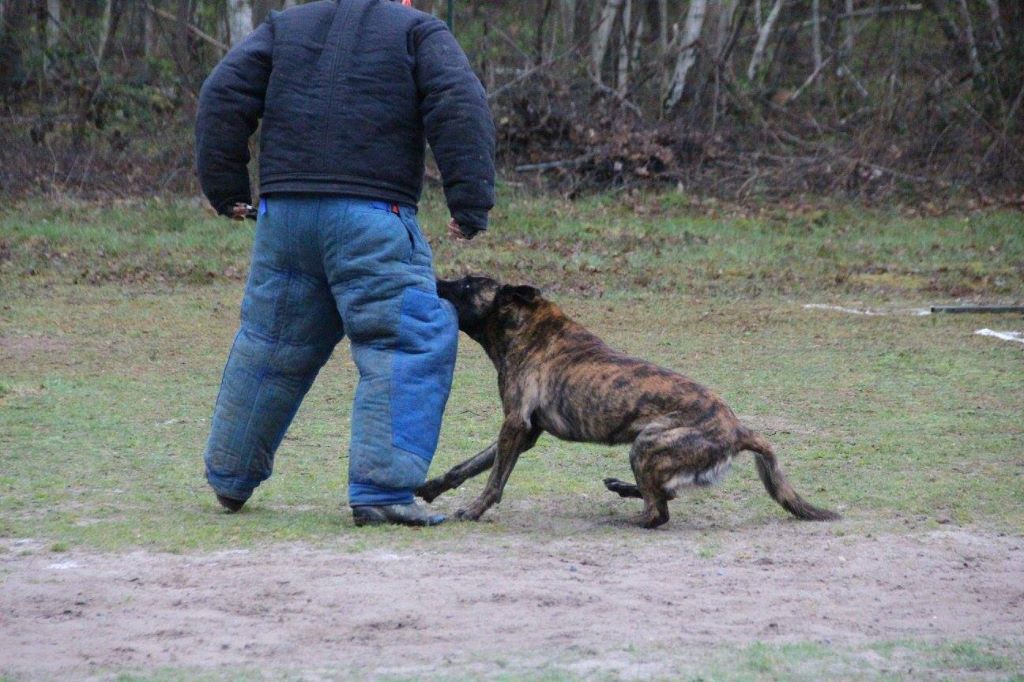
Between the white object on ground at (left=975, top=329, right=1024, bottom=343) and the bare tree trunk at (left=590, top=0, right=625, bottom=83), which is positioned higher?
the bare tree trunk at (left=590, top=0, right=625, bottom=83)

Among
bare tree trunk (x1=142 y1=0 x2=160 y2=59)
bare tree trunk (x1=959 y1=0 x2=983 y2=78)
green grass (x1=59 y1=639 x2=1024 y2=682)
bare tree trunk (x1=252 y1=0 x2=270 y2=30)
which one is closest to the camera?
green grass (x1=59 y1=639 x2=1024 y2=682)

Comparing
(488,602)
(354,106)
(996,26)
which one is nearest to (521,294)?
(354,106)

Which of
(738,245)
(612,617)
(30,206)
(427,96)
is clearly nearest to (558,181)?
(738,245)

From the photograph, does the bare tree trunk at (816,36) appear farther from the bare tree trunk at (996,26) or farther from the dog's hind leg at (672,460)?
the dog's hind leg at (672,460)

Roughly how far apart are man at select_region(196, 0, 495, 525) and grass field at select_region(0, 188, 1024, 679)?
537mm

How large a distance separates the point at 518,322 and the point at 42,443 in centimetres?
269

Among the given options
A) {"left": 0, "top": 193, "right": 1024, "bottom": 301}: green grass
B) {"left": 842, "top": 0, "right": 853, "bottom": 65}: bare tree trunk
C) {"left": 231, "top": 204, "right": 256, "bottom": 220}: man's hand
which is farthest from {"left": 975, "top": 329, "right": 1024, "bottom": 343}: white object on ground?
{"left": 842, "top": 0, "right": 853, "bottom": 65}: bare tree trunk

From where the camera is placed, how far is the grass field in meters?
5.71

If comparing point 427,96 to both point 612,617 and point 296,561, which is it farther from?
point 612,617

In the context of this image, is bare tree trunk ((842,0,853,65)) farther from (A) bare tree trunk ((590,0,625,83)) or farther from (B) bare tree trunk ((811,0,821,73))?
(A) bare tree trunk ((590,0,625,83))

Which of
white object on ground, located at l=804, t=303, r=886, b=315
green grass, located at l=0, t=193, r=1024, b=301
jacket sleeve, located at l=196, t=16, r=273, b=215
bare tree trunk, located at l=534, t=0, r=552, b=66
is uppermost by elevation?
jacket sleeve, located at l=196, t=16, r=273, b=215

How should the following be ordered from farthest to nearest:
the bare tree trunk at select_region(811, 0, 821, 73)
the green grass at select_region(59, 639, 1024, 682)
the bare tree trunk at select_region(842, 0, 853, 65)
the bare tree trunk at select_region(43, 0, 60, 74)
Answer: the bare tree trunk at select_region(811, 0, 821, 73), the bare tree trunk at select_region(842, 0, 853, 65), the bare tree trunk at select_region(43, 0, 60, 74), the green grass at select_region(59, 639, 1024, 682)

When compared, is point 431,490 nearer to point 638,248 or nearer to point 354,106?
point 354,106

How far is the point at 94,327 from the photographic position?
11398mm
